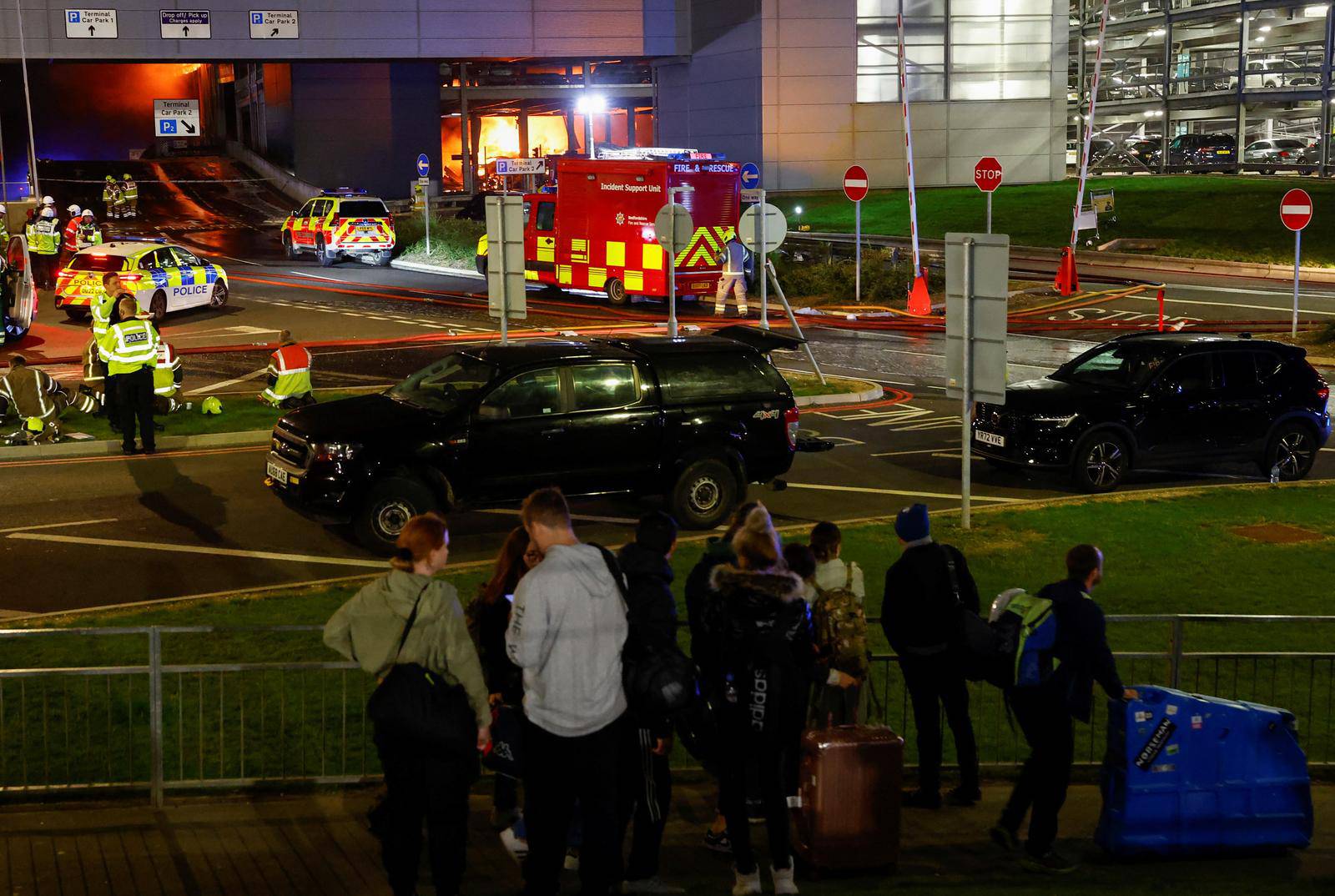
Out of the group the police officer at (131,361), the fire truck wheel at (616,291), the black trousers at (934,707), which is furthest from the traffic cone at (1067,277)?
the black trousers at (934,707)

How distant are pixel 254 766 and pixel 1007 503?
9.52m

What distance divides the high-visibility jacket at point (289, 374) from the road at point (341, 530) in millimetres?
1512

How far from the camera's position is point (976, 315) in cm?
1323

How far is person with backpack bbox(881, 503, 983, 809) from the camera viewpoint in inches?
291

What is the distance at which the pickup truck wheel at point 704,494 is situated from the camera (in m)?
14.3

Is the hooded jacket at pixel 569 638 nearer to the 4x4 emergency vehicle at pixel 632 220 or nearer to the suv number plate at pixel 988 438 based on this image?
the suv number plate at pixel 988 438

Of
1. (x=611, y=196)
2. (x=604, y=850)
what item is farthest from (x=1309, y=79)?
(x=604, y=850)

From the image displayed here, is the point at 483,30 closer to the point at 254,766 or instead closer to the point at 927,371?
the point at 927,371

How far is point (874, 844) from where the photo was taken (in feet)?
22.4

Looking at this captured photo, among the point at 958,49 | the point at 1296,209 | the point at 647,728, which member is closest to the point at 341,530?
the point at 647,728

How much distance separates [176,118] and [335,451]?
50.2 metres

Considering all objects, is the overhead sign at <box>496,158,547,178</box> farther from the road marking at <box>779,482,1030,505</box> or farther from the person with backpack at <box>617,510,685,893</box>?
the person with backpack at <box>617,510,685,893</box>

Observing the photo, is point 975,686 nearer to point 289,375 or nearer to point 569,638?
point 569,638

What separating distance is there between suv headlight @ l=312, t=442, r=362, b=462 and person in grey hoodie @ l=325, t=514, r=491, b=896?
23.2 ft
